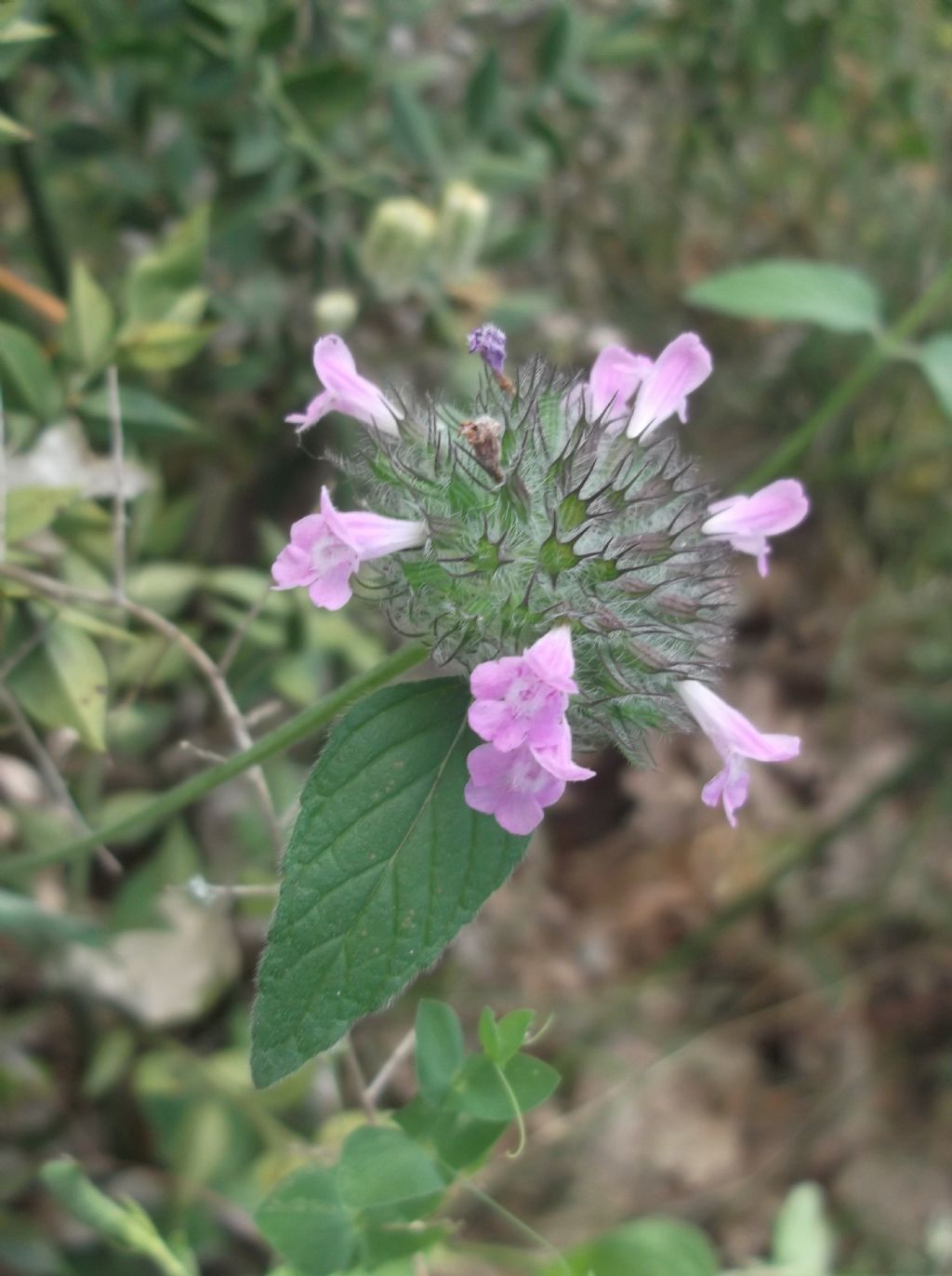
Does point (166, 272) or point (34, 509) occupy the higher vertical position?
point (166, 272)

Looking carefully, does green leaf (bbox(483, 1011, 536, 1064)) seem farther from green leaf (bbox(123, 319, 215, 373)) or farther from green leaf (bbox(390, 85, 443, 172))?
green leaf (bbox(390, 85, 443, 172))

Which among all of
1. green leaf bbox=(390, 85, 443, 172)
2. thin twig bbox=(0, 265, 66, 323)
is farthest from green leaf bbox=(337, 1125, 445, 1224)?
green leaf bbox=(390, 85, 443, 172)

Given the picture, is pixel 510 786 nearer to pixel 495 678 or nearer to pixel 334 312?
pixel 495 678

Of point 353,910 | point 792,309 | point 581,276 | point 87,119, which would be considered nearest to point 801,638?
point 581,276

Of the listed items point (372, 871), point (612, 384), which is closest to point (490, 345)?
point (612, 384)

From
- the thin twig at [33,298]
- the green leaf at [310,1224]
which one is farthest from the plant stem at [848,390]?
the green leaf at [310,1224]

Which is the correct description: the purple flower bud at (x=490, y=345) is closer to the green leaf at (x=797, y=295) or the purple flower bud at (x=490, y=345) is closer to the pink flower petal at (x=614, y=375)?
the pink flower petal at (x=614, y=375)
